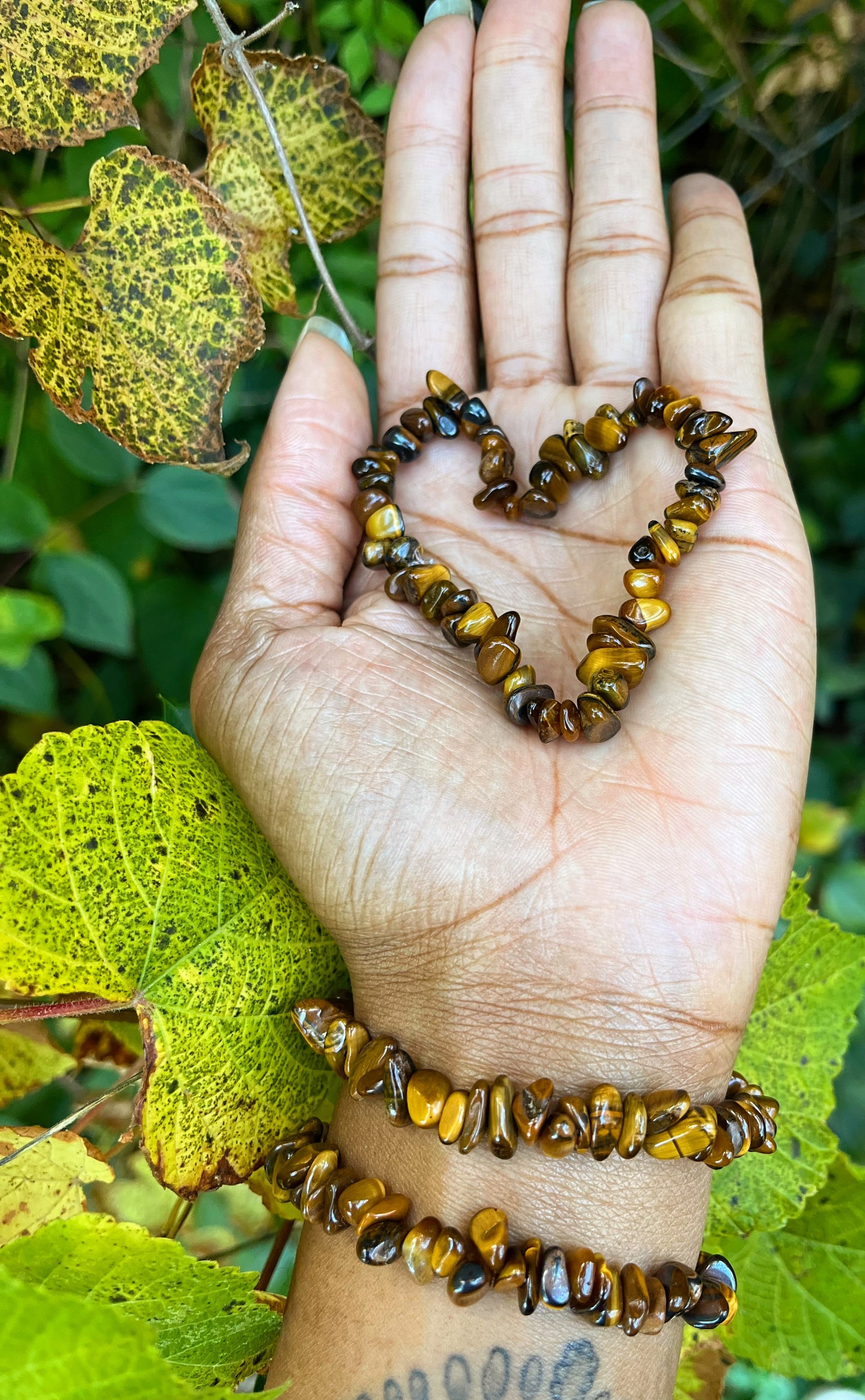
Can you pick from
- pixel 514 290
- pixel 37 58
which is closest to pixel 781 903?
pixel 514 290

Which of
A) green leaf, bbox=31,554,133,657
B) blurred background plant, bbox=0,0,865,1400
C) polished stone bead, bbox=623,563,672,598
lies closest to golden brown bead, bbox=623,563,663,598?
polished stone bead, bbox=623,563,672,598

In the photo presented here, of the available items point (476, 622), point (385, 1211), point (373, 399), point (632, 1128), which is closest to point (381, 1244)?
point (385, 1211)

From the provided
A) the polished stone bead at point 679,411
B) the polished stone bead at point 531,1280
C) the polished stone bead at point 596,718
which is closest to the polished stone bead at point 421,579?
the polished stone bead at point 596,718

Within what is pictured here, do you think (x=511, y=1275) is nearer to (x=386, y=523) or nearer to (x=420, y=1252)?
(x=420, y=1252)

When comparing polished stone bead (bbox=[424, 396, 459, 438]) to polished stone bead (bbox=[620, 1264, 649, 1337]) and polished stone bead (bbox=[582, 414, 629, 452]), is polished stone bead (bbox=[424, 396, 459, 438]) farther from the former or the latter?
polished stone bead (bbox=[620, 1264, 649, 1337])

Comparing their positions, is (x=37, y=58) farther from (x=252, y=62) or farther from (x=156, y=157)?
(x=252, y=62)

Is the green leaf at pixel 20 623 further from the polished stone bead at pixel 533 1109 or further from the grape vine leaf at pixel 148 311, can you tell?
the polished stone bead at pixel 533 1109
